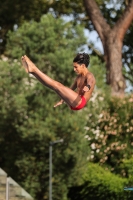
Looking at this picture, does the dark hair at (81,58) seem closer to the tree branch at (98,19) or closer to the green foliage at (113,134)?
the green foliage at (113,134)

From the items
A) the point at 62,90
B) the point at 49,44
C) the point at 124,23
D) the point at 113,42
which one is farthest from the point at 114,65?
the point at 62,90

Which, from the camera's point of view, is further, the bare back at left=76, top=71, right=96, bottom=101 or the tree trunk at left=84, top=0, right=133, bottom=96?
the tree trunk at left=84, top=0, right=133, bottom=96

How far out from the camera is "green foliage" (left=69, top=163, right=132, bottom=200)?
132 feet

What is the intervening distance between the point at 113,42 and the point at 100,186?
1248 centimetres

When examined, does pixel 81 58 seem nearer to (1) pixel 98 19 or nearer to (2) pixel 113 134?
(2) pixel 113 134

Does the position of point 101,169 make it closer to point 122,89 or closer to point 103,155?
point 103,155

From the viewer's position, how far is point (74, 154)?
4506cm

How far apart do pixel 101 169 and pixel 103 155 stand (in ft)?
8.83

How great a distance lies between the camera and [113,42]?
170 feet

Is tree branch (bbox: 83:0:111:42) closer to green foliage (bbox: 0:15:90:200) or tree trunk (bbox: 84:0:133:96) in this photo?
tree trunk (bbox: 84:0:133:96)

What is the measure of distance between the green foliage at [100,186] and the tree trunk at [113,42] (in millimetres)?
6062

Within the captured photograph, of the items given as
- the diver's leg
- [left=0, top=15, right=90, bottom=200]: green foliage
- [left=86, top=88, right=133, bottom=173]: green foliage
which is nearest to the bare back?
the diver's leg

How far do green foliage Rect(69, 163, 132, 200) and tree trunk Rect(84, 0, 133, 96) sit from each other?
19.9 feet

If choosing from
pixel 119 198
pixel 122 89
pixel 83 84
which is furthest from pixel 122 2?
pixel 83 84
